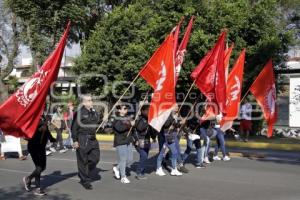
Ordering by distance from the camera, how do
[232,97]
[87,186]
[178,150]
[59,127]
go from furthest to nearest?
1. [59,127]
2. [232,97]
3. [178,150]
4. [87,186]

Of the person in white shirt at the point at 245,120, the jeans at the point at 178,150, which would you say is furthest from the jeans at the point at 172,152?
the person in white shirt at the point at 245,120

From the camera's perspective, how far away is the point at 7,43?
113 ft

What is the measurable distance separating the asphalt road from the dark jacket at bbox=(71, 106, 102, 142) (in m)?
1.07

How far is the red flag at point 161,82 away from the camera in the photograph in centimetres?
1119

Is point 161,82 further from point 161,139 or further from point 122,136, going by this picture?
point 122,136

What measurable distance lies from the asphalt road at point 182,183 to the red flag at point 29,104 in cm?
122

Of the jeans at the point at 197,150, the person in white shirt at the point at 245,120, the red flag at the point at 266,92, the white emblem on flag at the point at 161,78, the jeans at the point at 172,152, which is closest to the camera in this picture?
the white emblem on flag at the point at 161,78

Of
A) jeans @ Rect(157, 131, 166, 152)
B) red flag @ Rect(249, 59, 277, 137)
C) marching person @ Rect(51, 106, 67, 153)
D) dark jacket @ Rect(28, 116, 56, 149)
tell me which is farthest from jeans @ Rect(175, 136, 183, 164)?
marching person @ Rect(51, 106, 67, 153)

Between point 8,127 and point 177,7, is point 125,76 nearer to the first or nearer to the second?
point 177,7

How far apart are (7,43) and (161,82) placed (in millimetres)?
25243

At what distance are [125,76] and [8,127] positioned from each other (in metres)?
15.4

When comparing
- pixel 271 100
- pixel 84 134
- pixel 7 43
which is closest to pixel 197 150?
pixel 84 134

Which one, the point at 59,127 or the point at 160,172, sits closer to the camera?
the point at 160,172

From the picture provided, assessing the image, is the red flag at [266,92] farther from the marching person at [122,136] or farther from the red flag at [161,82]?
the marching person at [122,136]
